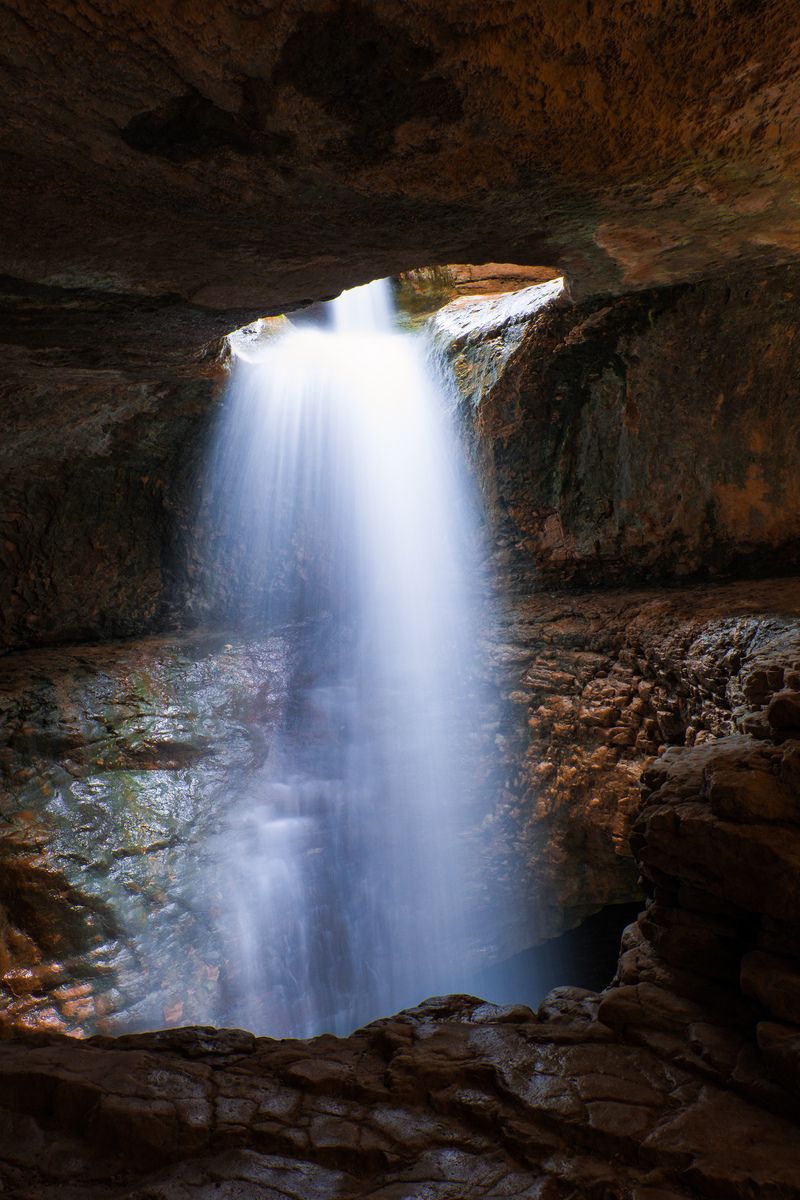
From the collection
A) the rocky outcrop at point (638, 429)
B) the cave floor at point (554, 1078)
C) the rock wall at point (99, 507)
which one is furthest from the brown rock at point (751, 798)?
the rock wall at point (99, 507)

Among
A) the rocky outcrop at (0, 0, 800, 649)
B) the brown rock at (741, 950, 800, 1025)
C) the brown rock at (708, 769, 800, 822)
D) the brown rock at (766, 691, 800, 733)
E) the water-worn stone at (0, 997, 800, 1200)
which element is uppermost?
the rocky outcrop at (0, 0, 800, 649)

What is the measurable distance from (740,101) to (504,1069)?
383 centimetres

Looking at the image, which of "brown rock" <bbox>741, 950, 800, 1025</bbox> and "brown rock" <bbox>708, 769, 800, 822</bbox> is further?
"brown rock" <bbox>708, 769, 800, 822</bbox>

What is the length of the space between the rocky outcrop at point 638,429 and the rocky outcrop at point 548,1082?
10.9 ft

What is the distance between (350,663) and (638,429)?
13.0 feet

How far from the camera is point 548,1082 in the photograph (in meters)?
2.54

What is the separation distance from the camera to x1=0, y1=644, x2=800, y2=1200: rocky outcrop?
86.7 inches

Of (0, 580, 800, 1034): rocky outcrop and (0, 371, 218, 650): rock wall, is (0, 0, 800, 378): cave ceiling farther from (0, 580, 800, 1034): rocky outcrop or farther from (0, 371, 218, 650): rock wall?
(0, 580, 800, 1034): rocky outcrop

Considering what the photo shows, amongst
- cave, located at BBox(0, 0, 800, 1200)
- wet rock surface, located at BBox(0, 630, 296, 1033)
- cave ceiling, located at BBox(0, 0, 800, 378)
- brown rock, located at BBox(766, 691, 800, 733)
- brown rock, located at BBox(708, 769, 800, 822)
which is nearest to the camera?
cave ceiling, located at BBox(0, 0, 800, 378)

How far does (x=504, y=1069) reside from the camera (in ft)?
8.65

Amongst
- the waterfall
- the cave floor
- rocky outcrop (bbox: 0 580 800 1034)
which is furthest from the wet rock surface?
the cave floor

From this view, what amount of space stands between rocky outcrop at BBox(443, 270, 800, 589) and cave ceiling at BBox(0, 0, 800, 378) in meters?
1.44

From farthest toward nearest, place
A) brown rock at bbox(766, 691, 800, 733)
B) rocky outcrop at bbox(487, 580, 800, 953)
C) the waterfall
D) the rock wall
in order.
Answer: the rock wall → the waterfall → rocky outcrop at bbox(487, 580, 800, 953) → brown rock at bbox(766, 691, 800, 733)

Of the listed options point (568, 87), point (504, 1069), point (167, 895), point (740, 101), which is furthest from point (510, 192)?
point (167, 895)
